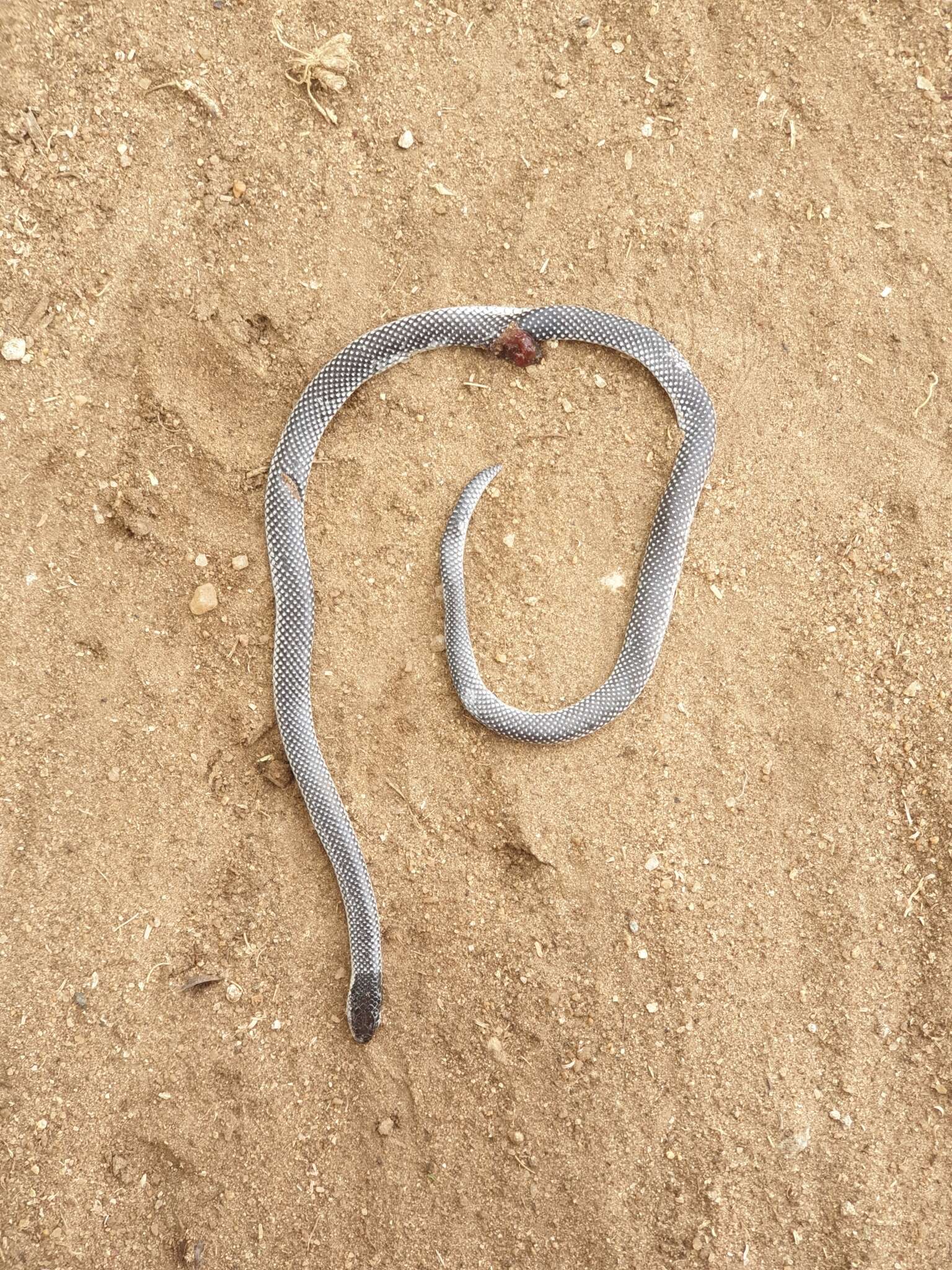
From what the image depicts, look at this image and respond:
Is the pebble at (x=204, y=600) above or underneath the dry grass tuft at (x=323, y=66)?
underneath

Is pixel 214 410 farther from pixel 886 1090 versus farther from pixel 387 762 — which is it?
pixel 886 1090

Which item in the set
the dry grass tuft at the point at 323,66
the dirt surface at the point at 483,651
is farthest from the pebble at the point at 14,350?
the dry grass tuft at the point at 323,66

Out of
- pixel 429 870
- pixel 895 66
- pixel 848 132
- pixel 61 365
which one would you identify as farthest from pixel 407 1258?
pixel 895 66

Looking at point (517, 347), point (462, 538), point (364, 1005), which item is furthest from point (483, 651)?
point (364, 1005)

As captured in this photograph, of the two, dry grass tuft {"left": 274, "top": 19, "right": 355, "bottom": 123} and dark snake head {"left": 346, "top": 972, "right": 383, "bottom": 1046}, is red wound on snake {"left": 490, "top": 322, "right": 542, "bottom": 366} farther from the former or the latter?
dark snake head {"left": 346, "top": 972, "right": 383, "bottom": 1046}

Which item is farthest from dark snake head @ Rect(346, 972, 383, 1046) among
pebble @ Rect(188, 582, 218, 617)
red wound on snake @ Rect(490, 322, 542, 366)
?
red wound on snake @ Rect(490, 322, 542, 366)

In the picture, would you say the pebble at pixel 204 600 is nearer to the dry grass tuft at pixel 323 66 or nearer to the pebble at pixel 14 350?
the pebble at pixel 14 350
